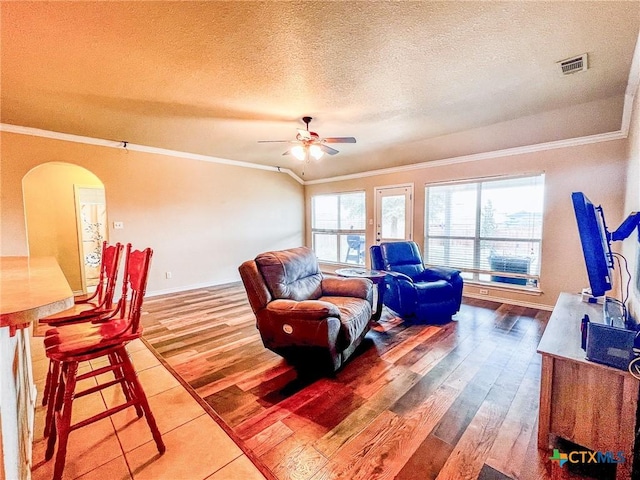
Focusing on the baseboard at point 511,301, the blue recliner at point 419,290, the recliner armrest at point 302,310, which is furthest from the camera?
the baseboard at point 511,301

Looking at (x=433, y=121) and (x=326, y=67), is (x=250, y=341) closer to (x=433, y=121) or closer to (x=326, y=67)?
(x=326, y=67)

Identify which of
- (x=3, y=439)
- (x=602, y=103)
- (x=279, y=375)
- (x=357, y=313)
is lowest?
(x=279, y=375)

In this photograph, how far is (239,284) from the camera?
18.3 ft

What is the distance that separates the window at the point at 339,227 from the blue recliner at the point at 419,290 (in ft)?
7.82

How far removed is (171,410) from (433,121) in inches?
159

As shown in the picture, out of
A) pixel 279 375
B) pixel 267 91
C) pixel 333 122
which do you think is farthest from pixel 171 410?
pixel 333 122

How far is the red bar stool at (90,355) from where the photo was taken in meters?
1.29

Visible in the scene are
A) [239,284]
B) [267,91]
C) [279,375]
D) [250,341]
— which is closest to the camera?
[279,375]

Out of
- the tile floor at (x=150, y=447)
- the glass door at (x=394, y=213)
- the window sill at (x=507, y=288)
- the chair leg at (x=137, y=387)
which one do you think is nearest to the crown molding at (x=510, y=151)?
the glass door at (x=394, y=213)

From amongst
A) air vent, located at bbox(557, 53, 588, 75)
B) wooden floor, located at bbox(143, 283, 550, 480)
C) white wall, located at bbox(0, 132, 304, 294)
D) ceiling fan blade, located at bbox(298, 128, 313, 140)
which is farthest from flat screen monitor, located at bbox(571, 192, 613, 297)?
white wall, located at bbox(0, 132, 304, 294)

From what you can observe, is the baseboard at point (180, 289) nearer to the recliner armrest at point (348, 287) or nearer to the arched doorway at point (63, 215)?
the arched doorway at point (63, 215)

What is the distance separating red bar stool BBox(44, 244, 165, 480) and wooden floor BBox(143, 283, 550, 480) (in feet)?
2.22

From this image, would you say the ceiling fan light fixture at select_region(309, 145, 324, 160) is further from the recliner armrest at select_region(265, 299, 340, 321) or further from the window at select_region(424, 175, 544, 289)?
the window at select_region(424, 175, 544, 289)

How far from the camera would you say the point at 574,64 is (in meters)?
2.25
